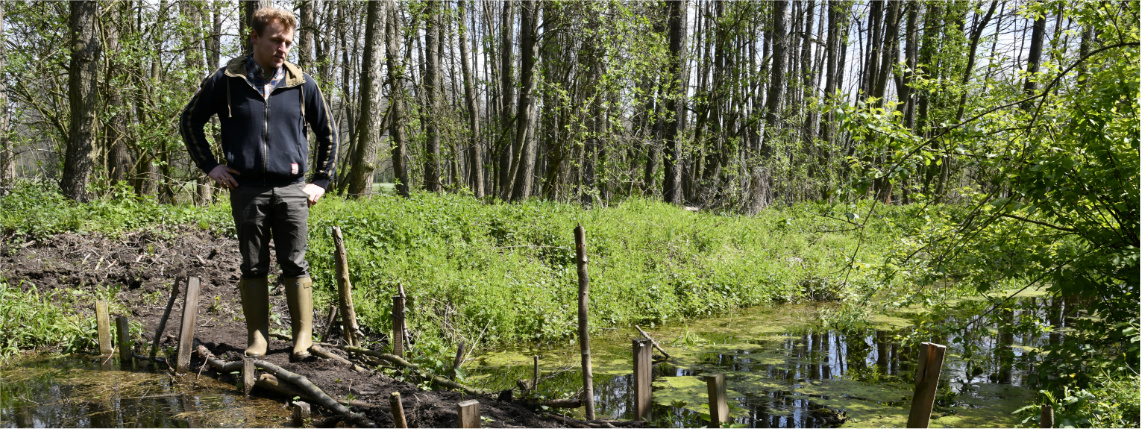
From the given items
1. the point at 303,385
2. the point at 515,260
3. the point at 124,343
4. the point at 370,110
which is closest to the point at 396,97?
the point at 370,110

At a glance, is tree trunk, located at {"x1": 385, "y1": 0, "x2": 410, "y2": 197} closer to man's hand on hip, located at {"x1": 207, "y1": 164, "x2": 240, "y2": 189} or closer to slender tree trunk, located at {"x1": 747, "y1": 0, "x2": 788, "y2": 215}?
slender tree trunk, located at {"x1": 747, "y1": 0, "x2": 788, "y2": 215}

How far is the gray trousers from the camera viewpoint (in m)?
4.05

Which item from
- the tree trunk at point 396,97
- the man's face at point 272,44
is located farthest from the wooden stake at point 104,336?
the tree trunk at point 396,97

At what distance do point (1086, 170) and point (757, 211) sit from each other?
34.2ft

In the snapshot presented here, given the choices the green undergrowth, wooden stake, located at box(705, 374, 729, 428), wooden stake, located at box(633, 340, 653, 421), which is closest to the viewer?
wooden stake, located at box(705, 374, 729, 428)

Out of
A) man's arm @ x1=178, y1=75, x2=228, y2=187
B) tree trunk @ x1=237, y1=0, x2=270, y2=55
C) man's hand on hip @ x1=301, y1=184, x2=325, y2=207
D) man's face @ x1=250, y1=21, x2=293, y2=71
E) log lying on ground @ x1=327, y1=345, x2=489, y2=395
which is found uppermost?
tree trunk @ x1=237, y1=0, x2=270, y2=55

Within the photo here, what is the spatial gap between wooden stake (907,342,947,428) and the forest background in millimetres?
1343

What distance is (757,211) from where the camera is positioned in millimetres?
14758

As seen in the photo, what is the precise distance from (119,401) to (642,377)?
281 centimetres

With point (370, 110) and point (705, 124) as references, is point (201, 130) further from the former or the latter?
point (705, 124)

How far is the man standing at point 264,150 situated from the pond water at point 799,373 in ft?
5.74

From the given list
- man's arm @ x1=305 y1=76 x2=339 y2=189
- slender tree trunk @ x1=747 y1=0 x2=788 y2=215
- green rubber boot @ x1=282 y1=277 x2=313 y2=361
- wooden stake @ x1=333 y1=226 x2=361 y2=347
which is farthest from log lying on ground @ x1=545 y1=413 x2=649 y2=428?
slender tree trunk @ x1=747 y1=0 x2=788 y2=215

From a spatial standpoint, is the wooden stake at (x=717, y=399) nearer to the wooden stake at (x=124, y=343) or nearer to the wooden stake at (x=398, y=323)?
the wooden stake at (x=398, y=323)

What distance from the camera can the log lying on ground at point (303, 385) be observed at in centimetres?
349
